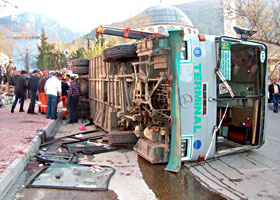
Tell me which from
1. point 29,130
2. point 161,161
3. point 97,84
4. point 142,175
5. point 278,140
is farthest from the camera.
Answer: point 97,84

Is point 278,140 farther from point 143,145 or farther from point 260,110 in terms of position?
point 143,145

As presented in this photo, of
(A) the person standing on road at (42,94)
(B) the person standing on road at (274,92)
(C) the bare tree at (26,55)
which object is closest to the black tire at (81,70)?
(A) the person standing on road at (42,94)

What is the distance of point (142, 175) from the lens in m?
4.82

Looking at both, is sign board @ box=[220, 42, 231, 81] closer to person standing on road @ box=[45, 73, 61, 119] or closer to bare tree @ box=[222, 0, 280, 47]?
person standing on road @ box=[45, 73, 61, 119]

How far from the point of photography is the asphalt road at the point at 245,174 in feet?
13.4

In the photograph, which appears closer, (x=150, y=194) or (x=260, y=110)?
(x=150, y=194)

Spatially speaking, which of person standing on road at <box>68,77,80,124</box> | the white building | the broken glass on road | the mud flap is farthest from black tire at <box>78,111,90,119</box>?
the white building

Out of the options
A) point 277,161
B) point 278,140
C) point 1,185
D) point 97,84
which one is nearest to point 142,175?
point 1,185

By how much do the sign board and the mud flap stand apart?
3.28 feet

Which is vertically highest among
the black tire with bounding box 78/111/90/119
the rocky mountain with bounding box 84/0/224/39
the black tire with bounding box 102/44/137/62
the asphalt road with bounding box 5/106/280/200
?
the rocky mountain with bounding box 84/0/224/39

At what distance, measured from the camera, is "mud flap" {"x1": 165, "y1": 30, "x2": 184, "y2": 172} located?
4.85 m

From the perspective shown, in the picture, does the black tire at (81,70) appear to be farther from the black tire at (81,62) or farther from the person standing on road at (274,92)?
the person standing on road at (274,92)

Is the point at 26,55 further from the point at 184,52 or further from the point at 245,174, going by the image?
the point at 245,174

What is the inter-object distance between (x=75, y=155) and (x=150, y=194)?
8.20ft
